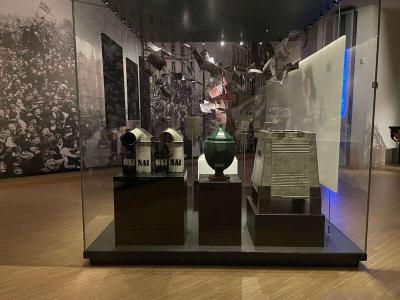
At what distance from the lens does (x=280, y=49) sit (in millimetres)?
2867

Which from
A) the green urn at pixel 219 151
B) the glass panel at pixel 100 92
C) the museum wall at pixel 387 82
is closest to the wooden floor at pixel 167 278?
the glass panel at pixel 100 92

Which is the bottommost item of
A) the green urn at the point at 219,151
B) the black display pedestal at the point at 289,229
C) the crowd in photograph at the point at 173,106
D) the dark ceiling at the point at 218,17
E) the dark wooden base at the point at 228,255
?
the dark wooden base at the point at 228,255

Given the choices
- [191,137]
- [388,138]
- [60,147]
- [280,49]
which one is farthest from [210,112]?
[388,138]

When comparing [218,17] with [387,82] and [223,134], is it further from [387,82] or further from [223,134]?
[387,82]

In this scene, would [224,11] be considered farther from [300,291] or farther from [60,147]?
[60,147]

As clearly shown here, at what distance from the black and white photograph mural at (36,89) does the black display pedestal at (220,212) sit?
4204mm

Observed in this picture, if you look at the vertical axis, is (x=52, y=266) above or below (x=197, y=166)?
below

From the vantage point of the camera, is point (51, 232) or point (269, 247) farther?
point (51, 232)

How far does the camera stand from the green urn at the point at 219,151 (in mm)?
2307

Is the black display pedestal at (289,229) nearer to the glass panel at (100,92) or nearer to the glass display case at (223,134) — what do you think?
the glass display case at (223,134)

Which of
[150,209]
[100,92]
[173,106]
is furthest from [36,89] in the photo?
[150,209]

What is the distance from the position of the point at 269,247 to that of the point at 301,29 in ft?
6.41

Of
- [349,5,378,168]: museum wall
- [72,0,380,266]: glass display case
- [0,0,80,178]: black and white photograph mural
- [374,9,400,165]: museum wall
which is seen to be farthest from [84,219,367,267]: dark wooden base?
[374,9,400,165]: museum wall

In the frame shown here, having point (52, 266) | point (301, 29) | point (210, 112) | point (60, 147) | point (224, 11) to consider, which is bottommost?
point (52, 266)
